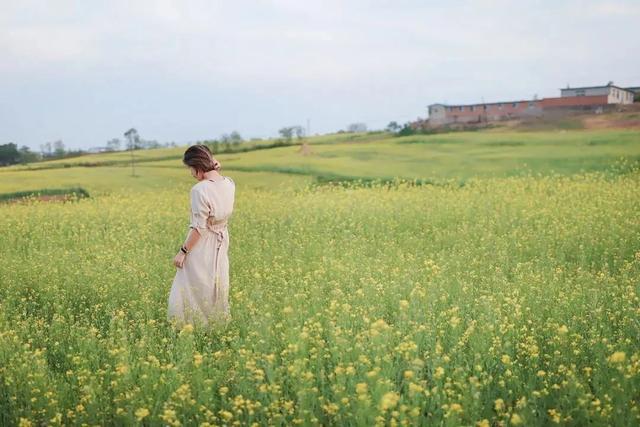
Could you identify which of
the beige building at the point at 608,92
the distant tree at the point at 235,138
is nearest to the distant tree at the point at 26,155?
the distant tree at the point at 235,138

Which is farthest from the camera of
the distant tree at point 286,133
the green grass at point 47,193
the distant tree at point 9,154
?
the distant tree at point 286,133

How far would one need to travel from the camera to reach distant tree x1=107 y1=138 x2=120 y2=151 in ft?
40.6

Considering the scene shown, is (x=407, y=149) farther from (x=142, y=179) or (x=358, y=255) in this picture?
(x=358, y=255)

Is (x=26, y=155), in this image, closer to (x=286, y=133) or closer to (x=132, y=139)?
(x=132, y=139)

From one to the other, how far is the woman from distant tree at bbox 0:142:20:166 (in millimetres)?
7092

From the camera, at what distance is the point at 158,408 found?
13.0ft

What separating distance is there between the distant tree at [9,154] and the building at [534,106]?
7932 millimetres

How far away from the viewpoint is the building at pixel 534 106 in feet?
43.7

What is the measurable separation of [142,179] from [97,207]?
177 cm

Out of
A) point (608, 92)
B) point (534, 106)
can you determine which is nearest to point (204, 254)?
point (608, 92)

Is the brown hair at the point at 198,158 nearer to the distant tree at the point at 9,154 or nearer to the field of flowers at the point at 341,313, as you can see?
the field of flowers at the point at 341,313

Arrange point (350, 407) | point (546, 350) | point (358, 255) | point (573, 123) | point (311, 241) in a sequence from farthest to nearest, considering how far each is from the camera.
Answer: point (573, 123), point (311, 241), point (358, 255), point (546, 350), point (350, 407)

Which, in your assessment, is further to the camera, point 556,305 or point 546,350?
point 556,305

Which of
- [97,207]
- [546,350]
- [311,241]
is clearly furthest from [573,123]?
[546,350]
